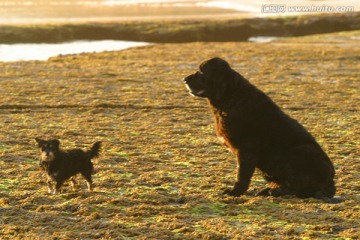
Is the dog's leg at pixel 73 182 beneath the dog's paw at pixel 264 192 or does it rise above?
above

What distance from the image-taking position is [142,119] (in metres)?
15.4

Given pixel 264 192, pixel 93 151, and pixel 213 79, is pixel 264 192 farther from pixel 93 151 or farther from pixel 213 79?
pixel 93 151

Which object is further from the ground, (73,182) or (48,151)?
(48,151)

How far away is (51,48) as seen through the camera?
42969mm

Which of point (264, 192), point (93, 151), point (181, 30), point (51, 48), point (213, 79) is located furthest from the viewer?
point (181, 30)

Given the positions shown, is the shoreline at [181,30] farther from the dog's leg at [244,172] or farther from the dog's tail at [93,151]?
the dog's leg at [244,172]

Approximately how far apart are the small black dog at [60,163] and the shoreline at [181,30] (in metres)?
40.2

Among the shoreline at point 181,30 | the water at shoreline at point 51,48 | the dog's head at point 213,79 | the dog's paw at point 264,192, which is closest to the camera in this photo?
the dog's head at point 213,79

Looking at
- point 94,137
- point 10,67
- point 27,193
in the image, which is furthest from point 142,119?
point 10,67

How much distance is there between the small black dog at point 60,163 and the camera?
28.2 feet

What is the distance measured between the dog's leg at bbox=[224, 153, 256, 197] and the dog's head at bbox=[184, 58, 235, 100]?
40.1 inches

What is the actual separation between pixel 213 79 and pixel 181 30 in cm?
4529

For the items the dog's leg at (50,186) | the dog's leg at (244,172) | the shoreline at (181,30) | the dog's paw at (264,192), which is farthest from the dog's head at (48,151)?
the shoreline at (181,30)

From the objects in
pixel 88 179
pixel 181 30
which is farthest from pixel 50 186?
pixel 181 30
